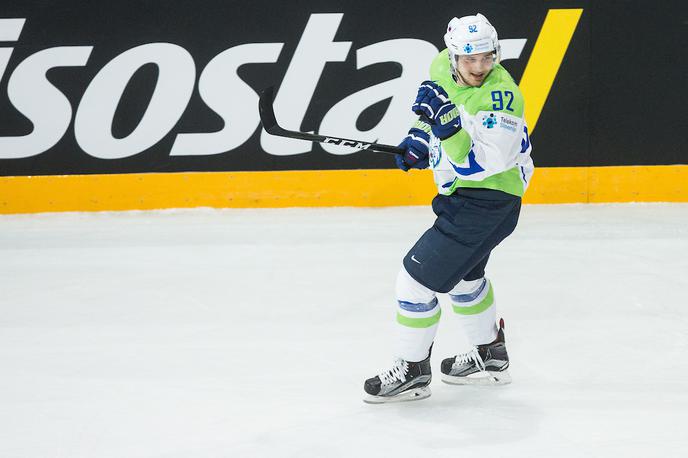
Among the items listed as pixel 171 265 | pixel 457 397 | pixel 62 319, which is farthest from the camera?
pixel 171 265

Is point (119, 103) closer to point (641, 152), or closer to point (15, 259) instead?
point (15, 259)

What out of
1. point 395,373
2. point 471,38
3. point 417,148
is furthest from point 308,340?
point 471,38

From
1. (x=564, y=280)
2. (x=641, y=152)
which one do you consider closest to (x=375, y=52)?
(x=641, y=152)

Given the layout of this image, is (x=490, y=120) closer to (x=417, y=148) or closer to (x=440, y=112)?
(x=440, y=112)

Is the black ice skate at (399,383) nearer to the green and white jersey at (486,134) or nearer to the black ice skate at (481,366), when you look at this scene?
the black ice skate at (481,366)

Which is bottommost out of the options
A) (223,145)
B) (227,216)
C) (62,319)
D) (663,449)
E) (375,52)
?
(663,449)

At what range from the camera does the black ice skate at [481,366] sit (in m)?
2.97

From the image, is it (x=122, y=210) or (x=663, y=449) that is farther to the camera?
(x=122, y=210)

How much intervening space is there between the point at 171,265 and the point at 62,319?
88 centimetres

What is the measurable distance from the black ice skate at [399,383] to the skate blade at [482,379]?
17 centimetres

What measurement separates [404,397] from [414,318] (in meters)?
0.25

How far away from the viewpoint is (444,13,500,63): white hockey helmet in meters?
2.54

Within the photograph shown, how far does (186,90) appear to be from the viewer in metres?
5.75

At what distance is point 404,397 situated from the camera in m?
2.84
